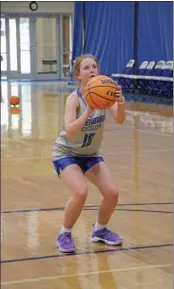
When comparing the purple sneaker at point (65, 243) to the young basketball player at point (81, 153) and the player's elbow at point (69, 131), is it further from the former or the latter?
the player's elbow at point (69, 131)

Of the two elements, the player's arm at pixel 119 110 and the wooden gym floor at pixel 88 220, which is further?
the player's arm at pixel 119 110

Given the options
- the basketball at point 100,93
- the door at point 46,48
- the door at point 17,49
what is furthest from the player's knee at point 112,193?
the door at point 46,48

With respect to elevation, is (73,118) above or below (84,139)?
above

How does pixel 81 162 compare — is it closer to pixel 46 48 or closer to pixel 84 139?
pixel 84 139

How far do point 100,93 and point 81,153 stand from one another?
61cm

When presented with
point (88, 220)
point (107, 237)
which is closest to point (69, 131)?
point (107, 237)

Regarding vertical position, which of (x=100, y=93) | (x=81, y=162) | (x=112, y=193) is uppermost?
(x=100, y=93)

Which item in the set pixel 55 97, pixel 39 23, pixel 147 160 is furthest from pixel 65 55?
pixel 147 160

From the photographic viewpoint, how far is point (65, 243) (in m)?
4.72

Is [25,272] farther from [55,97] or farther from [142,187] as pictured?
[55,97]

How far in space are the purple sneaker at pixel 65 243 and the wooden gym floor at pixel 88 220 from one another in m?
0.05

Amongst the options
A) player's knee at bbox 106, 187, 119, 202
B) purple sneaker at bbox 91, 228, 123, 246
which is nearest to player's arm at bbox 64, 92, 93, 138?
player's knee at bbox 106, 187, 119, 202

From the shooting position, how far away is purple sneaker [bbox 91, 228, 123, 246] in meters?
4.88

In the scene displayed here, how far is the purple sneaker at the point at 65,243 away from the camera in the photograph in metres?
4.68
